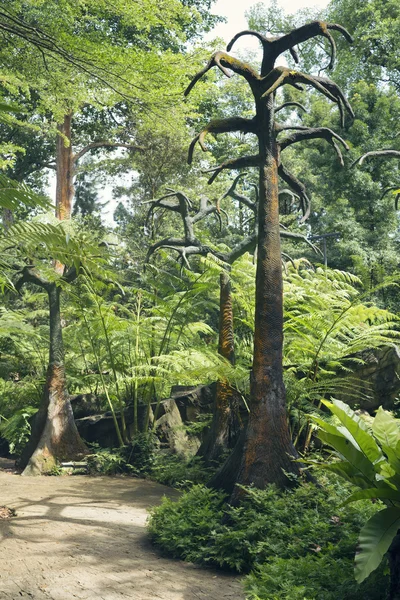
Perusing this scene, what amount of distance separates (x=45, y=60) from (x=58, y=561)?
22.8ft

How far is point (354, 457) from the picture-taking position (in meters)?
3.55

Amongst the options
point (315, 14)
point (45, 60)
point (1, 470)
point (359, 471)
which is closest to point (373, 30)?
point (315, 14)

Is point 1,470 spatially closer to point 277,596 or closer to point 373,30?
point 277,596

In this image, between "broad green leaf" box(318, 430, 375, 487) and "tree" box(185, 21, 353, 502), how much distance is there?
2078mm

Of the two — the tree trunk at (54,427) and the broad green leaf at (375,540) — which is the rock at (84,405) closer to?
the tree trunk at (54,427)

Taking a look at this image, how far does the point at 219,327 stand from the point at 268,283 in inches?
85.2

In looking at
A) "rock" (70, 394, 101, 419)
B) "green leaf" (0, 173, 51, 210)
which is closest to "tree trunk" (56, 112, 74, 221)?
"rock" (70, 394, 101, 419)

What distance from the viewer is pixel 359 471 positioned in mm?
3582

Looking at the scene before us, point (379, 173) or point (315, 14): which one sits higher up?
point (315, 14)

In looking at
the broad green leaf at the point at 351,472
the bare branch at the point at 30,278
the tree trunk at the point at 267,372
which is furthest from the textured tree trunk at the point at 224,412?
the broad green leaf at the point at 351,472

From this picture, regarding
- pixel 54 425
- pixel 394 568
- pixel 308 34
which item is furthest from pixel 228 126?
pixel 54 425

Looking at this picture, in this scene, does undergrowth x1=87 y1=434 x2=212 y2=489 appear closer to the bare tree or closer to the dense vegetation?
the dense vegetation

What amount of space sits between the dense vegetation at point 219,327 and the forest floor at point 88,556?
1.03 ft

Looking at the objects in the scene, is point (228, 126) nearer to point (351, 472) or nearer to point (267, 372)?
point (267, 372)
